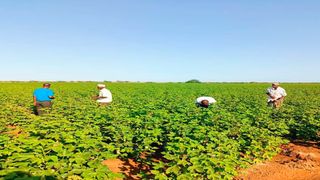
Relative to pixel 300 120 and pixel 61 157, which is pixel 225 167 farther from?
pixel 300 120

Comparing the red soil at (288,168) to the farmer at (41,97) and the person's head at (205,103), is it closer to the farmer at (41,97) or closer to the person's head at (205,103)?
the person's head at (205,103)

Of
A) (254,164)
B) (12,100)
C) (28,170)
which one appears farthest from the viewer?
(12,100)

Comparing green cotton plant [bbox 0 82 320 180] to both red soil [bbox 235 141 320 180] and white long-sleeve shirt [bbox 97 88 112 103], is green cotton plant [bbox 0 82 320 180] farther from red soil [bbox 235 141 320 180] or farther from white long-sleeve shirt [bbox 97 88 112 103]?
white long-sleeve shirt [bbox 97 88 112 103]

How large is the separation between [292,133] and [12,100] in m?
15.4

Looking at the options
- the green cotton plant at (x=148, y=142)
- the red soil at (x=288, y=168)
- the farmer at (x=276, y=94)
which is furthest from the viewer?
the farmer at (x=276, y=94)

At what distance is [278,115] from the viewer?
10.1 metres

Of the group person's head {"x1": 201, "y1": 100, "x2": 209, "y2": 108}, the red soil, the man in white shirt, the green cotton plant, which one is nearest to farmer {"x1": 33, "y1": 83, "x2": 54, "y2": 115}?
the green cotton plant

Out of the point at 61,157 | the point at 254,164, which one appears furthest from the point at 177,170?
the point at 254,164

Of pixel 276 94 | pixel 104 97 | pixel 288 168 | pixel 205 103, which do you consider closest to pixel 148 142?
pixel 288 168

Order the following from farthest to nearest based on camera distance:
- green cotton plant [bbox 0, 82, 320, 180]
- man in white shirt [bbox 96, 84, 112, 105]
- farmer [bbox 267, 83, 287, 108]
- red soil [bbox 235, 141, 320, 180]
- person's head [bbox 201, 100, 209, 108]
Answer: farmer [bbox 267, 83, 287, 108], man in white shirt [bbox 96, 84, 112, 105], person's head [bbox 201, 100, 209, 108], red soil [bbox 235, 141, 320, 180], green cotton plant [bbox 0, 82, 320, 180]

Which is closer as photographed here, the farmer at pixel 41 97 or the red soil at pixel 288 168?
the red soil at pixel 288 168

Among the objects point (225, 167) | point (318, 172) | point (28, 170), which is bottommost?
point (318, 172)

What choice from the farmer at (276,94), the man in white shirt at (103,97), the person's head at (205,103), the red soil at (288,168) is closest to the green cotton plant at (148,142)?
the red soil at (288,168)

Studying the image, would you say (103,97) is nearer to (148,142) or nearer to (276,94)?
(148,142)
